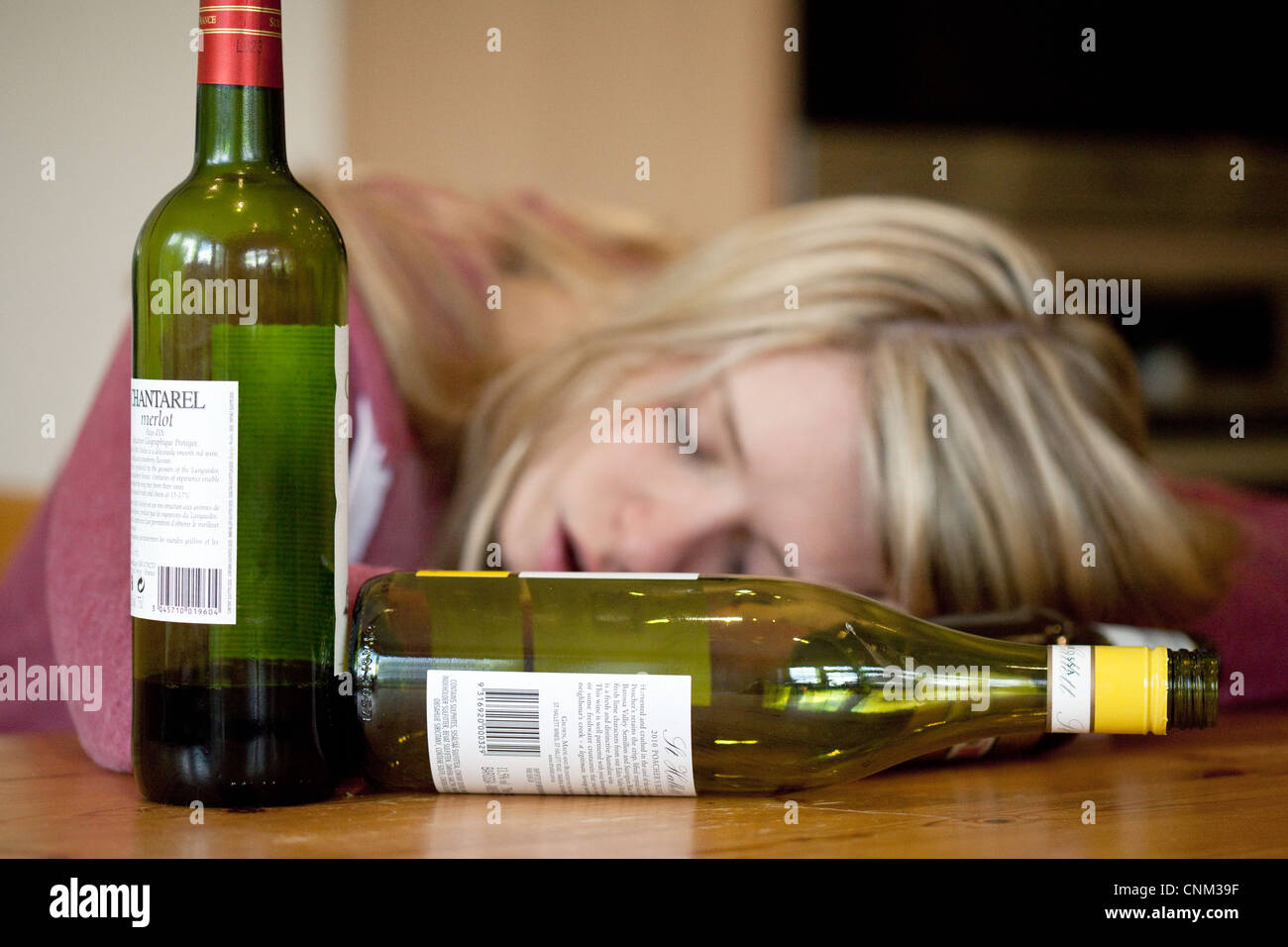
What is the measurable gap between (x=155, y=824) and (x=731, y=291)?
79 centimetres

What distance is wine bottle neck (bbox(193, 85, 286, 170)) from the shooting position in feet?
1.79

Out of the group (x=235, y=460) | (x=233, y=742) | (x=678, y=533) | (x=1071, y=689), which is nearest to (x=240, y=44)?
(x=235, y=460)

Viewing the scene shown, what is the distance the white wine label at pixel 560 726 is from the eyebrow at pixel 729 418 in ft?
1.58

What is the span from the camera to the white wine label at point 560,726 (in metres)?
0.54

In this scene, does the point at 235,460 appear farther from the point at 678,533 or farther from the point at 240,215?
the point at 678,533

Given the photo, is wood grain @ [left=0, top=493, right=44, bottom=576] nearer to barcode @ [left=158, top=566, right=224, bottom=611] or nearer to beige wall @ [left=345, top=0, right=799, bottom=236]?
barcode @ [left=158, top=566, right=224, bottom=611]

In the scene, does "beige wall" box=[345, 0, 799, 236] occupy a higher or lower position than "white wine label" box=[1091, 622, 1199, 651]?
higher

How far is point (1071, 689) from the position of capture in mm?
547

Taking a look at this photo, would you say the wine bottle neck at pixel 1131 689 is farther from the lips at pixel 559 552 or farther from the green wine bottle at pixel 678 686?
the lips at pixel 559 552

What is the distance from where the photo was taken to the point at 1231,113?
10.8ft

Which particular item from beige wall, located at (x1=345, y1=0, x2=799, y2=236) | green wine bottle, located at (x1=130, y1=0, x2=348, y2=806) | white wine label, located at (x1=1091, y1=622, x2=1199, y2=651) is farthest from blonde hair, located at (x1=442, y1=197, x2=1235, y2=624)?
beige wall, located at (x1=345, y1=0, x2=799, y2=236)

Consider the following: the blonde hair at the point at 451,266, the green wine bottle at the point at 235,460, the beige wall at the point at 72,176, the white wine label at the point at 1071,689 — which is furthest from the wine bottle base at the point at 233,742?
the beige wall at the point at 72,176
